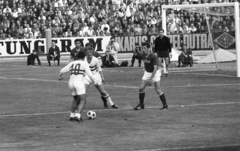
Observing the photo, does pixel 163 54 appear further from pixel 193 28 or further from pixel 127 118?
pixel 127 118

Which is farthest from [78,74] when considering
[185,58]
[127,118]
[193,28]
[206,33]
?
[193,28]

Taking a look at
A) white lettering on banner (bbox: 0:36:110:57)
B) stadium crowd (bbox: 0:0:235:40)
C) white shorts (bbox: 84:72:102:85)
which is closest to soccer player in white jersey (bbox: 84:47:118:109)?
white shorts (bbox: 84:72:102:85)

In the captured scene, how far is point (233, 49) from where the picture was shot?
38.2 m

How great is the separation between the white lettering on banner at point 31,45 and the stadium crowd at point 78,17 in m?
0.42

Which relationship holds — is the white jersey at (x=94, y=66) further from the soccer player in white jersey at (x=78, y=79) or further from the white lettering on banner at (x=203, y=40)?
the white lettering on banner at (x=203, y=40)

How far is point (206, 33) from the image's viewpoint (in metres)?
41.4

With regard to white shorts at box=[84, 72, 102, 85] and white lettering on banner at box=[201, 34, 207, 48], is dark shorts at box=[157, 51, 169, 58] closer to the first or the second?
white lettering on banner at box=[201, 34, 207, 48]

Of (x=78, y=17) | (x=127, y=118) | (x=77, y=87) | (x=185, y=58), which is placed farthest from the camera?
(x=78, y=17)

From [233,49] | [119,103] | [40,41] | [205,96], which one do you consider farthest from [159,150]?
[40,41]

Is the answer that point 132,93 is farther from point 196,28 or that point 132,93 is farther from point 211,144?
point 196,28

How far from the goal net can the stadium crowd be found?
833cm

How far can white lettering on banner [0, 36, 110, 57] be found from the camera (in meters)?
52.4

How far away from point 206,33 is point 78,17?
15181mm

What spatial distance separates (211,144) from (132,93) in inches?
459
